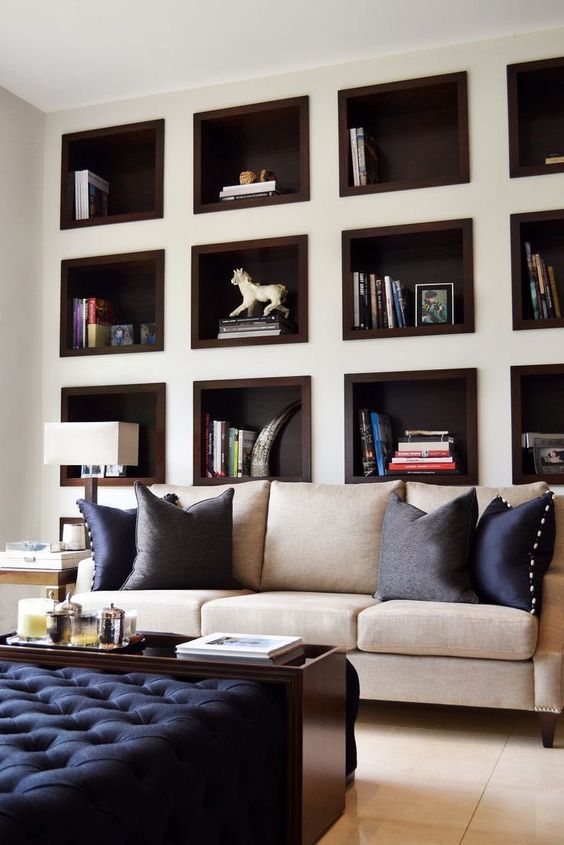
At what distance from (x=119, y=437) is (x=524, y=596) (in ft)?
7.12

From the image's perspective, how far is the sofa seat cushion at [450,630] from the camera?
3229mm

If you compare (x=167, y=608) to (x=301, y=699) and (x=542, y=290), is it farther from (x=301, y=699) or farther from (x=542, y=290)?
(x=542, y=290)

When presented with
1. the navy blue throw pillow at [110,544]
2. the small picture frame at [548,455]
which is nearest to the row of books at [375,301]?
the small picture frame at [548,455]

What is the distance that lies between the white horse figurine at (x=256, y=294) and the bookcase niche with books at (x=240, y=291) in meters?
0.03

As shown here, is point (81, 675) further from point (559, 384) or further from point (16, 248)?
point (16, 248)

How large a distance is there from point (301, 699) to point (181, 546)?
189 centimetres

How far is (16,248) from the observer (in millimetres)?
5148


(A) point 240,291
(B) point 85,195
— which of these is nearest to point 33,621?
(A) point 240,291

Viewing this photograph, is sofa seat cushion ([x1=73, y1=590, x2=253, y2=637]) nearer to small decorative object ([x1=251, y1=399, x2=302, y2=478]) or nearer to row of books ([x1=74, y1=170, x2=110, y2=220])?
small decorative object ([x1=251, y1=399, x2=302, y2=478])

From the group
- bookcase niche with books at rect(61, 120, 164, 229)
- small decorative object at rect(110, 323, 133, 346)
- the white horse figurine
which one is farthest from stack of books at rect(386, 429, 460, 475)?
bookcase niche with books at rect(61, 120, 164, 229)

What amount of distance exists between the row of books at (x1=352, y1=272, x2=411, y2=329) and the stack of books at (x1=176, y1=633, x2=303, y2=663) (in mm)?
2416

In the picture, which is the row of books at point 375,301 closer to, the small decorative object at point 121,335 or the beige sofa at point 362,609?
the beige sofa at point 362,609

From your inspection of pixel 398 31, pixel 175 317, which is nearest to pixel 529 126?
pixel 398 31

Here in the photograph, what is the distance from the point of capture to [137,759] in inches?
64.0
